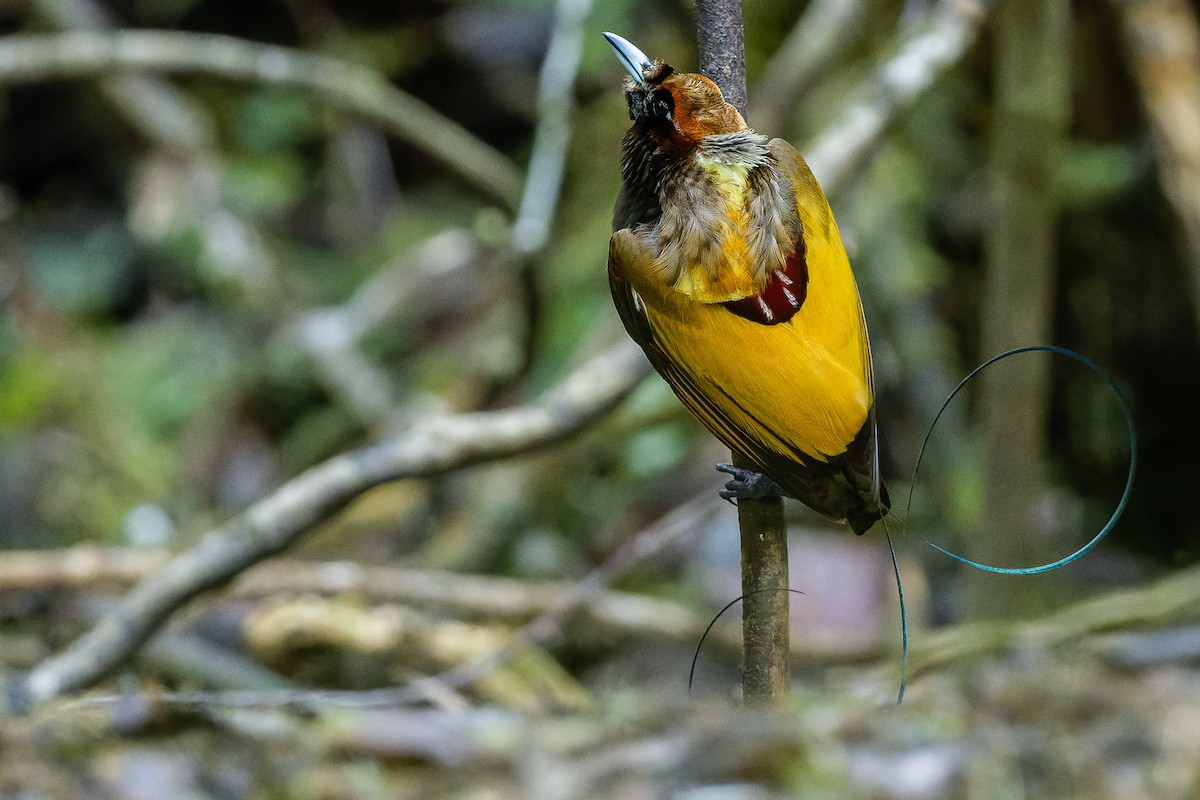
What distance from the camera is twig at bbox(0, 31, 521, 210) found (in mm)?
2414

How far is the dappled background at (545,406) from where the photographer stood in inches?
50.6

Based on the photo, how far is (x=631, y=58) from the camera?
50 cm

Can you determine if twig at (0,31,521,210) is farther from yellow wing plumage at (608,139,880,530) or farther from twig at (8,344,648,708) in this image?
yellow wing plumage at (608,139,880,530)

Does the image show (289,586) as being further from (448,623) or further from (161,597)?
(161,597)

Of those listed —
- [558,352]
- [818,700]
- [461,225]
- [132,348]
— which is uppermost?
[461,225]

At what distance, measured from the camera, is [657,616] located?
2021 millimetres

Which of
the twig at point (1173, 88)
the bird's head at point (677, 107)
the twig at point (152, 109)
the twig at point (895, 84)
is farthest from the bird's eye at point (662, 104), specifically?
the twig at point (152, 109)

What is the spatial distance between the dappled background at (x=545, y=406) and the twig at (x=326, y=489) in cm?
2

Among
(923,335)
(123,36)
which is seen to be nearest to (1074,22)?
(923,335)

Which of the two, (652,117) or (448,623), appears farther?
(448,623)

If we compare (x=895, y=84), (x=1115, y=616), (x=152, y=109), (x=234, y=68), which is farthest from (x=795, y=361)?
(x=152, y=109)

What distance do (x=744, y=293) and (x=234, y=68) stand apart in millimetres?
2143

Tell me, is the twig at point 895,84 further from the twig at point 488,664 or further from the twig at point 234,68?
the twig at point 234,68

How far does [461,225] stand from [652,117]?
275 centimetres
